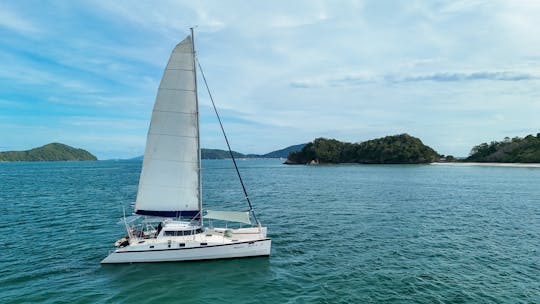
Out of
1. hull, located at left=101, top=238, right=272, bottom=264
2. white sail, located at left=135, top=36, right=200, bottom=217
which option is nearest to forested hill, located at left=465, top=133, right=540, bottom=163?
hull, located at left=101, top=238, right=272, bottom=264

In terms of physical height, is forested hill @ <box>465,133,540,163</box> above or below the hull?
above

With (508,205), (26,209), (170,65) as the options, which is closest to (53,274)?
(170,65)

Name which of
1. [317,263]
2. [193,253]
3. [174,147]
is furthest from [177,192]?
[317,263]

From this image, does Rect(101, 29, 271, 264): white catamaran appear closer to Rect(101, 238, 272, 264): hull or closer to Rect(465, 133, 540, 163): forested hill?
Rect(101, 238, 272, 264): hull

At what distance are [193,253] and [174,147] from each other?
25.4 ft

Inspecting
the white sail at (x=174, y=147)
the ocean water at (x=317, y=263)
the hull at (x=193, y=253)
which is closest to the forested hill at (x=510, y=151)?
the ocean water at (x=317, y=263)

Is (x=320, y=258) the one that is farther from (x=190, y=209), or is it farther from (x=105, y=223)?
(x=105, y=223)

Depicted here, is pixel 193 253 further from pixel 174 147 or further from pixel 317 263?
pixel 317 263

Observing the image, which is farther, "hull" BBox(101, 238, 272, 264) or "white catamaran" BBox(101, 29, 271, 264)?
"white catamaran" BBox(101, 29, 271, 264)

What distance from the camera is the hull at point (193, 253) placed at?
75.2ft

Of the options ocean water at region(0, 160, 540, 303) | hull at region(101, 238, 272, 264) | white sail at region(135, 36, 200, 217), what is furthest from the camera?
white sail at region(135, 36, 200, 217)

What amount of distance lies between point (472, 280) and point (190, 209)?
1927 cm

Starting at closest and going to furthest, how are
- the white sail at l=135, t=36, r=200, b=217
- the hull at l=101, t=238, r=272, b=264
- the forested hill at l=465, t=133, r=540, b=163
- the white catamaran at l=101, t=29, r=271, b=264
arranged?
the hull at l=101, t=238, r=272, b=264, the white catamaran at l=101, t=29, r=271, b=264, the white sail at l=135, t=36, r=200, b=217, the forested hill at l=465, t=133, r=540, b=163

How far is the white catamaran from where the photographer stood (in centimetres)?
2319
